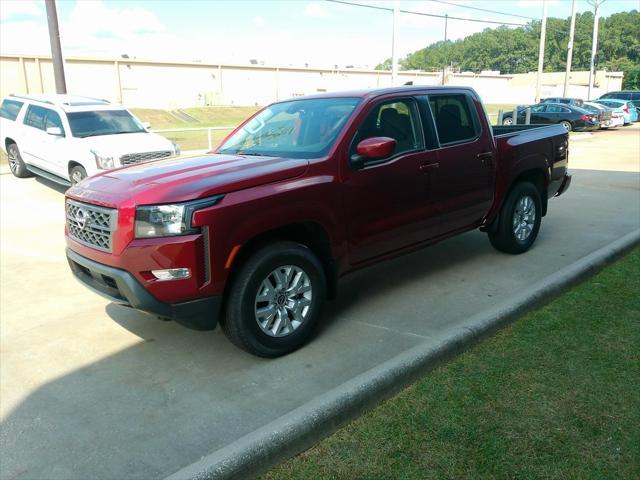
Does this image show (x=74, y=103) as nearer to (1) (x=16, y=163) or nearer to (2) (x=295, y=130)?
(1) (x=16, y=163)

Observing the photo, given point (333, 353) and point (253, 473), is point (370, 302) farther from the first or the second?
point (253, 473)

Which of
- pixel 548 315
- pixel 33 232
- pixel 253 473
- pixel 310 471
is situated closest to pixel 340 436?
pixel 310 471

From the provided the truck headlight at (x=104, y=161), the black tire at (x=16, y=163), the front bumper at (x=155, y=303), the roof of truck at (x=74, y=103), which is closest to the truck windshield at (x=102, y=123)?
the roof of truck at (x=74, y=103)

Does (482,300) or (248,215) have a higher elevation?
(248,215)

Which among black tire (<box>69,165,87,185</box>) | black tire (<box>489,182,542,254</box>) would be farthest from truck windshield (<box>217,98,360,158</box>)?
black tire (<box>69,165,87,185</box>)

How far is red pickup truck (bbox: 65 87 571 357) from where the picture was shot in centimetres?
357

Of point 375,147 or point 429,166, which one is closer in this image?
point 375,147

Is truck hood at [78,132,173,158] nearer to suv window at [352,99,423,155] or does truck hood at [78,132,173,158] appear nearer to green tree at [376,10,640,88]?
suv window at [352,99,423,155]

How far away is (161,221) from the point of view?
3545mm

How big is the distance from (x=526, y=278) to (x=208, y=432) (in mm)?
3692

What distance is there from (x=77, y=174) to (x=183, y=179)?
6989mm

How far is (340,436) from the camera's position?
3.09 metres

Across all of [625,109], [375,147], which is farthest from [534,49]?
[375,147]

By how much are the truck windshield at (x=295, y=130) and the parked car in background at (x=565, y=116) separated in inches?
902
